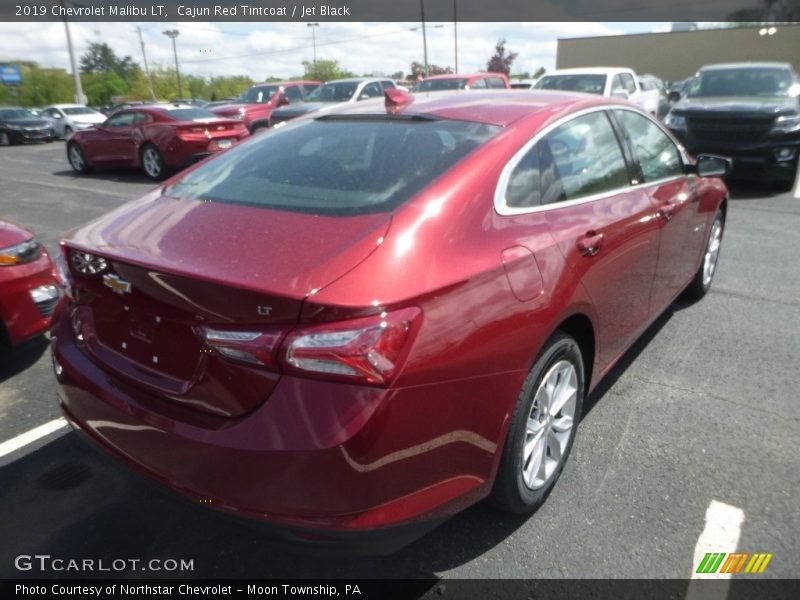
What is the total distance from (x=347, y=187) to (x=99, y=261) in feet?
3.01

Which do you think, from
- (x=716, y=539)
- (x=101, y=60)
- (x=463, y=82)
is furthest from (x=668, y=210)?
(x=101, y=60)

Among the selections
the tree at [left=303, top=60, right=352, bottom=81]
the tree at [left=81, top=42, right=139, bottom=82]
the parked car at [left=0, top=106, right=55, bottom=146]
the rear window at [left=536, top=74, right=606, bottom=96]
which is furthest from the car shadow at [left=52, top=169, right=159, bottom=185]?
the tree at [left=81, top=42, right=139, bottom=82]

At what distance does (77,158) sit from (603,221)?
14.3 m

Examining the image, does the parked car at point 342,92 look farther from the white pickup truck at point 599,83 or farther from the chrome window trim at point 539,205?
the chrome window trim at point 539,205

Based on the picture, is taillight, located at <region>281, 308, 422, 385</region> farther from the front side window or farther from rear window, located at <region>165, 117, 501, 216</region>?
the front side window

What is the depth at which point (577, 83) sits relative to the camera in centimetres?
1220

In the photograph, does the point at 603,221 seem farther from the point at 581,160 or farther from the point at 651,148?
the point at 651,148

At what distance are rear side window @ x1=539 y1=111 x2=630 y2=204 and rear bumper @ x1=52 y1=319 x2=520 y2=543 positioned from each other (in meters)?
0.97

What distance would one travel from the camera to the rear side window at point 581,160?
262cm

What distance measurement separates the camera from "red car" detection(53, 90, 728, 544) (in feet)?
5.76

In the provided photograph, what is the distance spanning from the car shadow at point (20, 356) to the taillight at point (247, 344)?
8.29 ft

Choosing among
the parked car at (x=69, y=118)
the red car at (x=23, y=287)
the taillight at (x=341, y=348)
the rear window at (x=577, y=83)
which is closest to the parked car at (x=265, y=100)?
the rear window at (x=577, y=83)

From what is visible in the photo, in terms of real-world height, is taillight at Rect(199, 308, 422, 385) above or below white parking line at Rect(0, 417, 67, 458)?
above

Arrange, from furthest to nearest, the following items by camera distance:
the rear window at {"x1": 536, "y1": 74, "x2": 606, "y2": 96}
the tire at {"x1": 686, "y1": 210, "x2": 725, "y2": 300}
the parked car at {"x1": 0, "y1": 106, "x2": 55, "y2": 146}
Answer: the parked car at {"x1": 0, "y1": 106, "x2": 55, "y2": 146}
the rear window at {"x1": 536, "y1": 74, "x2": 606, "y2": 96}
the tire at {"x1": 686, "y1": 210, "x2": 725, "y2": 300}
